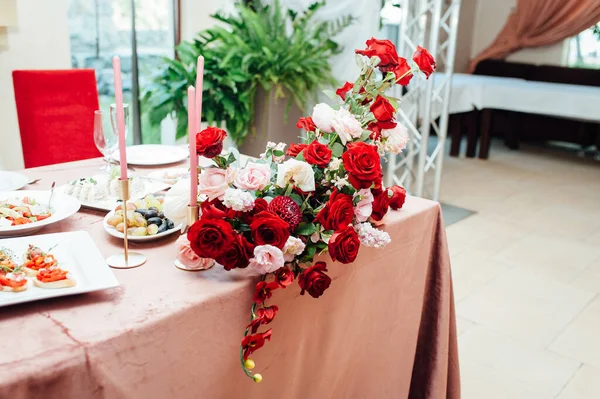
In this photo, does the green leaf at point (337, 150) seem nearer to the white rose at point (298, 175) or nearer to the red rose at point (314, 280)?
the white rose at point (298, 175)

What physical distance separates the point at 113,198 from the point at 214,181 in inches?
21.1

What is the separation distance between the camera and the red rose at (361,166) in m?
1.06

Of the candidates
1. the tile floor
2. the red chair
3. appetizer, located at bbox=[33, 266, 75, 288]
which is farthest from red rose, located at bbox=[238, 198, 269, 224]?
the red chair

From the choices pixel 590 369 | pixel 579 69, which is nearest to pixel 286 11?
pixel 590 369

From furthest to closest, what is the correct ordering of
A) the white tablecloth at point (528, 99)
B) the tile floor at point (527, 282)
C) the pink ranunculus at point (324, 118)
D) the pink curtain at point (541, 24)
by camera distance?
1. the pink curtain at point (541, 24)
2. the white tablecloth at point (528, 99)
3. the tile floor at point (527, 282)
4. the pink ranunculus at point (324, 118)

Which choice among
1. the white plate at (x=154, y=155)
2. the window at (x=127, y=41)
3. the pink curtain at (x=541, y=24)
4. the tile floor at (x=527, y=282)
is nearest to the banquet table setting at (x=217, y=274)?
the white plate at (x=154, y=155)

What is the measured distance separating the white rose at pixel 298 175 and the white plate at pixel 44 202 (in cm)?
53

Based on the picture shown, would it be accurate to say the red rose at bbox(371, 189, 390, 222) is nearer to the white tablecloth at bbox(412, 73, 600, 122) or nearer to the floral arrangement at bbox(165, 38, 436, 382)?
the floral arrangement at bbox(165, 38, 436, 382)

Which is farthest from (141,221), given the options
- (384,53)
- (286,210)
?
(384,53)

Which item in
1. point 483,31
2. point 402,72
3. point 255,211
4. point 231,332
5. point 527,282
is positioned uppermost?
point 483,31

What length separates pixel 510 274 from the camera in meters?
3.01

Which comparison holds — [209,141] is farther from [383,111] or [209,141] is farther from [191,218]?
[383,111]

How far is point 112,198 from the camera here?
149cm

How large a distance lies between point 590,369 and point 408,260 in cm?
115
